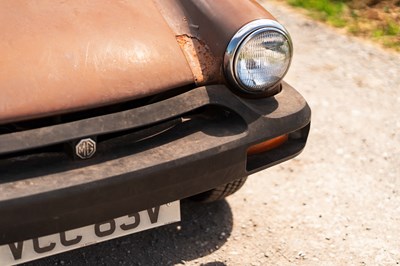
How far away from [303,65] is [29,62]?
3.06 m

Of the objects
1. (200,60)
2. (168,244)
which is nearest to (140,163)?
(200,60)

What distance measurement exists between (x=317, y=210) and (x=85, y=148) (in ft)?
5.10

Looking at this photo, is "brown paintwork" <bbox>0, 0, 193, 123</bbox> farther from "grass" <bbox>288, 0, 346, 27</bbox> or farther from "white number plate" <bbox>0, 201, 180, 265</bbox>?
"grass" <bbox>288, 0, 346, 27</bbox>

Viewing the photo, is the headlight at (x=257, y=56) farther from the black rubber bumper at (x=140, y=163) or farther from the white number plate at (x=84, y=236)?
the white number plate at (x=84, y=236)

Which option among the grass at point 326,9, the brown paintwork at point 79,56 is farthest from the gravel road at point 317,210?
the grass at point 326,9

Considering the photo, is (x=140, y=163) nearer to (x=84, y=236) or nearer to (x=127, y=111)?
(x=127, y=111)

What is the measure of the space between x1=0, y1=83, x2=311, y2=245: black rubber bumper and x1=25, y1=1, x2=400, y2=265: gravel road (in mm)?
624

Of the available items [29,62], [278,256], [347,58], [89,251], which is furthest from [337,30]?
[29,62]

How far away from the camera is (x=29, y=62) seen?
2.34 m

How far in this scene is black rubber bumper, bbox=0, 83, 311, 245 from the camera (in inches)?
85.2

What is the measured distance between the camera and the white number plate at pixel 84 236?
2.41 meters

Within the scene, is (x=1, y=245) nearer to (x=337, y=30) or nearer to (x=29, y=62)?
(x=29, y=62)

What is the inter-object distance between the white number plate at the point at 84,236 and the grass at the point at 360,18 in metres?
3.33

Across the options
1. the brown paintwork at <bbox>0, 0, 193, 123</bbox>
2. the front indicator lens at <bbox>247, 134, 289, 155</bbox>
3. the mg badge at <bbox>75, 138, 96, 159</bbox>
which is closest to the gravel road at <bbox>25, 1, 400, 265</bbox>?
the front indicator lens at <bbox>247, 134, 289, 155</bbox>
